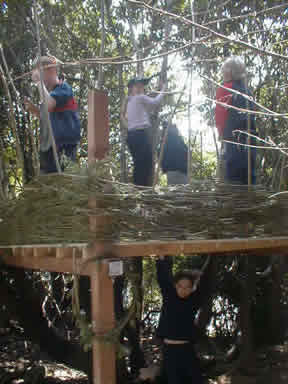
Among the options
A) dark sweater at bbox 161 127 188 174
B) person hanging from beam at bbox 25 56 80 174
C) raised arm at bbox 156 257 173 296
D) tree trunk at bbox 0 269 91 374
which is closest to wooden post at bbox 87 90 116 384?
person hanging from beam at bbox 25 56 80 174

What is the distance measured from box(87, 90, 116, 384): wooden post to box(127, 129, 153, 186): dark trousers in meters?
1.04

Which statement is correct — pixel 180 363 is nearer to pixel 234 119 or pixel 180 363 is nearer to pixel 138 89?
pixel 234 119

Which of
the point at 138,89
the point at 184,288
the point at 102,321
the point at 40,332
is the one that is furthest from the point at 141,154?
the point at 40,332

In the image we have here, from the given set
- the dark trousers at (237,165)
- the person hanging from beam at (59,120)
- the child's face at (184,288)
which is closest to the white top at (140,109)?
the person hanging from beam at (59,120)

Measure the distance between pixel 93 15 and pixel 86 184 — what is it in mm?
3900

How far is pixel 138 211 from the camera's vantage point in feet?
7.52

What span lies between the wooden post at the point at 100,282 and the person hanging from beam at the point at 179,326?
3.44 ft

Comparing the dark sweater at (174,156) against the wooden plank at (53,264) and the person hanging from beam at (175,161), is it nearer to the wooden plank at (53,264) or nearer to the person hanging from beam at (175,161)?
the person hanging from beam at (175,161)

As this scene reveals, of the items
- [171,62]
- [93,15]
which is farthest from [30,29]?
[171,62]

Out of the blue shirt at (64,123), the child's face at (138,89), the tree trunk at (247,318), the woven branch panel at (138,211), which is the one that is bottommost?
the tree trunk at (247,318)

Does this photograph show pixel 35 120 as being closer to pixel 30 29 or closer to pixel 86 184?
pixel 30 29

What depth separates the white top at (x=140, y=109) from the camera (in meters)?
3.30

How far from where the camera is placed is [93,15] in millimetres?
5410

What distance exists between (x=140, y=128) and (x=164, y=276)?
3.68 feet
